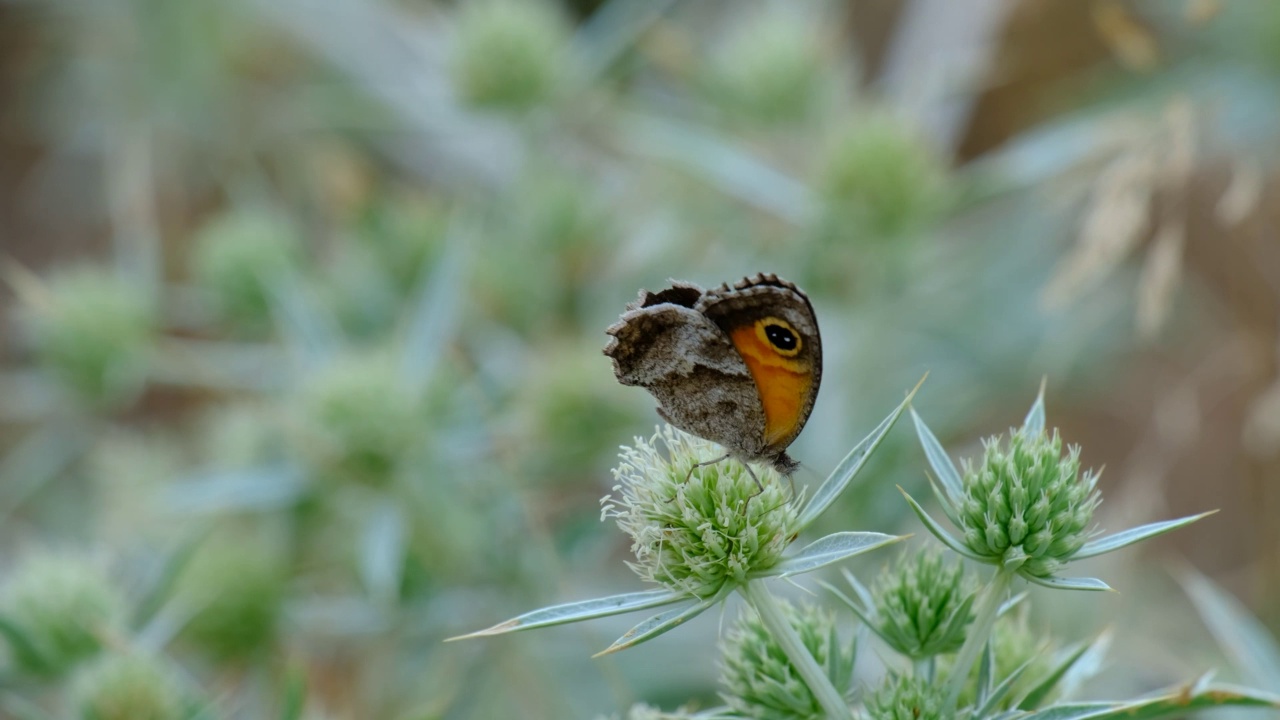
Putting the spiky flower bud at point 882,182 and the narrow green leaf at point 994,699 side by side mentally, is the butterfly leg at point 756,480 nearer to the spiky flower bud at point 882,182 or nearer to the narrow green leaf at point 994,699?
the narrow green leaf at point 994,699

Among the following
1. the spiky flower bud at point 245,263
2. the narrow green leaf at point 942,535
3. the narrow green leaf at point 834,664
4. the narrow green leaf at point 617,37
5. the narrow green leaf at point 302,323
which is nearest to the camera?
the narrow green leaf at point 942,535

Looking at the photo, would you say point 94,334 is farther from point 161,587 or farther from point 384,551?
point 384,551

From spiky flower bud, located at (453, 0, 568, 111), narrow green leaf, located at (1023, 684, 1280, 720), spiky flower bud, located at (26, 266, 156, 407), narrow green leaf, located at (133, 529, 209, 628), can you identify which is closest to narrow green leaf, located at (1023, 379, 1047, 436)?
narrow green leaf, located at (1023, 684, 1280, 720)

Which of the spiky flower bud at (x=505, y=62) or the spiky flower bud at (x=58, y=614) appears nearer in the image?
the spiky flower bud at (x=58, y=614)

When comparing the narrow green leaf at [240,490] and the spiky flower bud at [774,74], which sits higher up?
the spiky flower bud at [774,74]

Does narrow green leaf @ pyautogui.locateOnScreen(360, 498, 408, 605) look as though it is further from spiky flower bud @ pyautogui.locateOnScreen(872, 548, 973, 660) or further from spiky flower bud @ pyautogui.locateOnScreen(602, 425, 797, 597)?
spiky flower bud @ pyautogui.locateOnScreen(872, 548, 973, 660)

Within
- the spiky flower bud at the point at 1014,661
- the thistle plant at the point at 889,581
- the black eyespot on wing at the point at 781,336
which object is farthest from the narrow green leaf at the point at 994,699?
the black eyespot on wing at the point at 781,336

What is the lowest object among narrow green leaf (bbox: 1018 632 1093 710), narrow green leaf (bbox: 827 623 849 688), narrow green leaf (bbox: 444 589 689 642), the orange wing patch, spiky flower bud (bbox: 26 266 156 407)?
narrow green leaf (bbox: 1018 632 1093 710)
